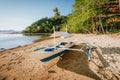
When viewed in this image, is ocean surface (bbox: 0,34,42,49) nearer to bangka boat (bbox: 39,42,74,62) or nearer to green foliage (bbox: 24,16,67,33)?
bangka boat (bbox: 39,42,74,62)

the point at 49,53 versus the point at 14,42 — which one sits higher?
the point at 49,53

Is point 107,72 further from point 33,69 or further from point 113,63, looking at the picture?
point 33,69

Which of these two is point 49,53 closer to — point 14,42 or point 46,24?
point 14,42

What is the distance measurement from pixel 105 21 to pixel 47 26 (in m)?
46.0

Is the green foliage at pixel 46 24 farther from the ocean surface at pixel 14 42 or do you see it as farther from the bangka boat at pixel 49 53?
the bangka boat at pixel 49 53

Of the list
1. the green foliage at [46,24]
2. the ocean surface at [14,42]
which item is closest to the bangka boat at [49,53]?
the ocean surface at [14,42]

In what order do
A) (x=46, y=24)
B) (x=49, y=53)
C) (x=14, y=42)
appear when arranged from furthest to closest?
(x=46, y=24) < (x=14, y=42) < (x=49, y=53)

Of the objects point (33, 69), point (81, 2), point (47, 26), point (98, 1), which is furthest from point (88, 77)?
point (47, 26)

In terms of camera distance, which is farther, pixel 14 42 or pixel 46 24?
pixel 46 24

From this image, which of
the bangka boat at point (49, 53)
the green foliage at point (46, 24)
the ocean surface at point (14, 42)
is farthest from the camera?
the green foliage at point (46, 24)

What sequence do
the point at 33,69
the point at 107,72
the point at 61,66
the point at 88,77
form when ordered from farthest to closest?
the point at 61,66 → the point at 33,69 → the point at 107,72 → the point at 88,77

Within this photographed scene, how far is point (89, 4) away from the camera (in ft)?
69.6

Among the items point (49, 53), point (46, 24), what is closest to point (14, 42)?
point (49, 53)

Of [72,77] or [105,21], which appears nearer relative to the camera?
[72,77]
